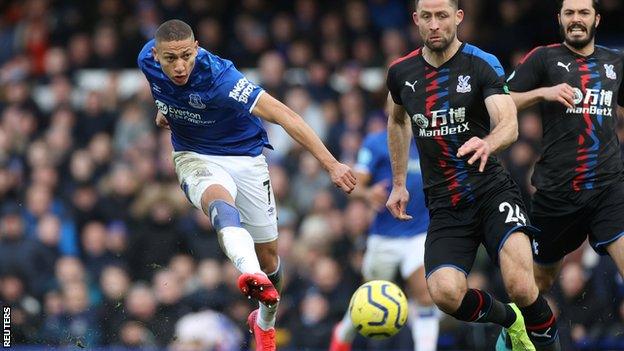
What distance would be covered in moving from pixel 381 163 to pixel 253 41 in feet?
18.6

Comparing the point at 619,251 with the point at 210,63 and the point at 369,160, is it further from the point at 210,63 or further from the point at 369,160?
the point at 369,160

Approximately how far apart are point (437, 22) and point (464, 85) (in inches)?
19.1

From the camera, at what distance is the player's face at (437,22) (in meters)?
9.20

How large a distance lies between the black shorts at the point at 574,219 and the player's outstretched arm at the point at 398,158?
104 centimetres

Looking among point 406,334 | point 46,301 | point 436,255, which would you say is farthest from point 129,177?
point 436,255

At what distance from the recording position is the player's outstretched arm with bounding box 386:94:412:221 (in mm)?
9922

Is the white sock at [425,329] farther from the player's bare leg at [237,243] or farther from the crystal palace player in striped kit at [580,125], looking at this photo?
the player's bare leg at [237,243]

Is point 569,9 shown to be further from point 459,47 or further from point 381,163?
point 381,163

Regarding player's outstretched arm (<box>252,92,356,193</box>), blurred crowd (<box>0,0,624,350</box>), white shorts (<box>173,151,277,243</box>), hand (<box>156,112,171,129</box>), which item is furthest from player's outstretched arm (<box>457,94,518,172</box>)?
blurred crowd (<box>0,0,624,350</box>)

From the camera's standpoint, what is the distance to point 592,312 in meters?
12.8

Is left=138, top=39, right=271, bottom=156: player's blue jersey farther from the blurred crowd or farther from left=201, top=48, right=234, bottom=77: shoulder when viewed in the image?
the blurred crowd

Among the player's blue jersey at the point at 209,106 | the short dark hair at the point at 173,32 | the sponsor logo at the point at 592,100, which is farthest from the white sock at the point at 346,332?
the short dark hair at the point at 173,32

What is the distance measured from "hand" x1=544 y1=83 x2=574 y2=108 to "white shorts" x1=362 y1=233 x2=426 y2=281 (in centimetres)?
308

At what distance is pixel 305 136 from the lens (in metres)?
9.52
